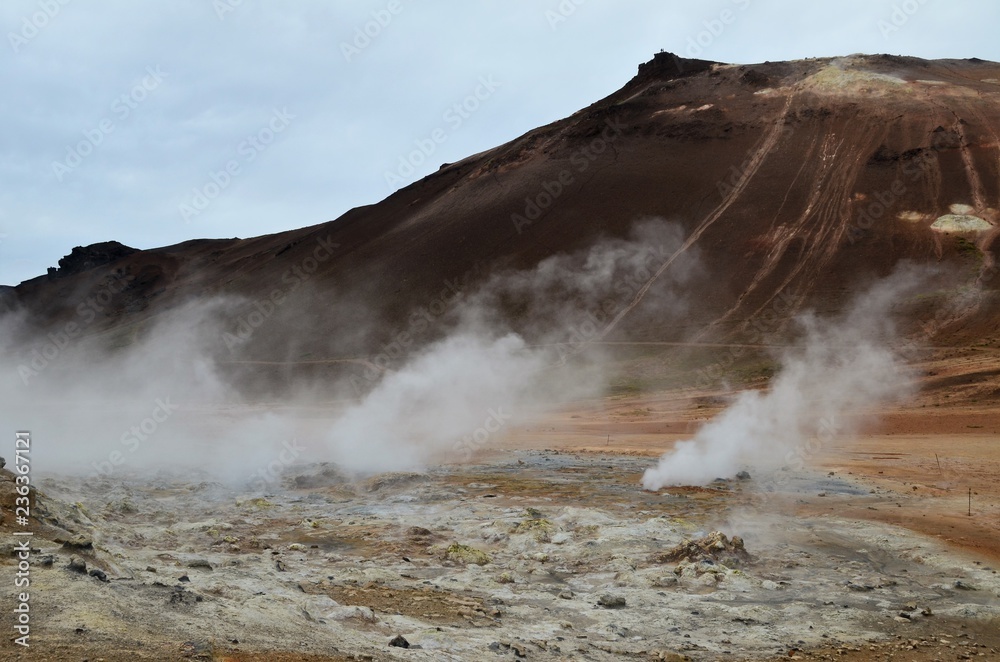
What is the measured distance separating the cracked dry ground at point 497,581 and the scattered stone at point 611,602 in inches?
1.3

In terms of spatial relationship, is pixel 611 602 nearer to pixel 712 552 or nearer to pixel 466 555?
pixel 712 552

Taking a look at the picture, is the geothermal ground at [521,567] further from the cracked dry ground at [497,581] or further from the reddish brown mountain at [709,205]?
the reddish brown mountain at [709,205]

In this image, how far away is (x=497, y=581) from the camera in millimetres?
11117

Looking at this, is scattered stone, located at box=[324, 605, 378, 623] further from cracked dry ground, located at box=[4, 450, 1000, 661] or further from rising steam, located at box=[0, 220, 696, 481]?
rising steam, located at box=[0, 220, 696, 481]

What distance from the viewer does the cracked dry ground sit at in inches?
301

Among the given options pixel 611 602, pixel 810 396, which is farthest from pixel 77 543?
pixel 810 396

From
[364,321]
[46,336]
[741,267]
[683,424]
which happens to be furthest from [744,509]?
[46,336]

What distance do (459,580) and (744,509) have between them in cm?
760

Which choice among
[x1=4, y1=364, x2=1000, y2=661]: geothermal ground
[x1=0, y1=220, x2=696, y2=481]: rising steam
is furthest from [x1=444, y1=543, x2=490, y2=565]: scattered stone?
[x1=0, y1=220, x2=696, y2=481]: rising steam

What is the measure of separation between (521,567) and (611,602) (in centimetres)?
225

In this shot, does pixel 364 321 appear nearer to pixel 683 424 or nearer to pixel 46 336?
pixel 683 424

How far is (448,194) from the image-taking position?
79.6 meters

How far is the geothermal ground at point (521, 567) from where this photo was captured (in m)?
7.84

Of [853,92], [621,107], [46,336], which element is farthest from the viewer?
[46,336]
